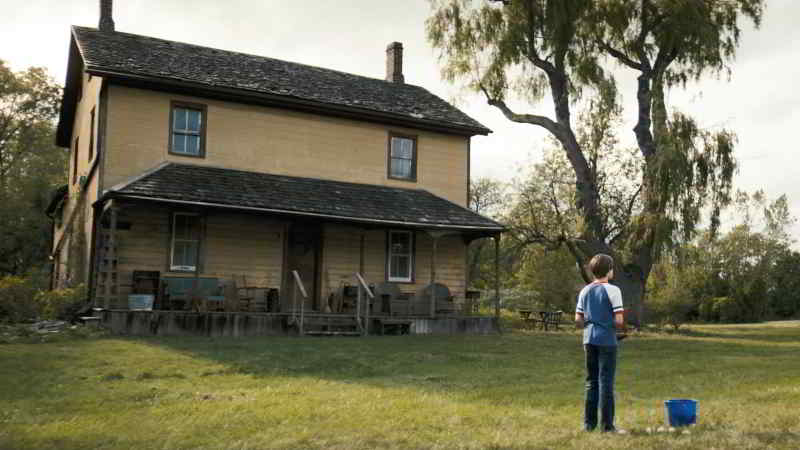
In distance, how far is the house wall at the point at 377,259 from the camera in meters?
22.4

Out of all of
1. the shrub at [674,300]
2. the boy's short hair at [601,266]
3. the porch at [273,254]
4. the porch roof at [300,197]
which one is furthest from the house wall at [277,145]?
the shrub at [674,300]

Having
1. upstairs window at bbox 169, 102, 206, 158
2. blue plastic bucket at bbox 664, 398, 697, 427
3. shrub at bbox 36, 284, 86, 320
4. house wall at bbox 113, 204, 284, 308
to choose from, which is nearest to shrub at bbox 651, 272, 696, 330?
house wall at bbox 113, 204, 284, 308

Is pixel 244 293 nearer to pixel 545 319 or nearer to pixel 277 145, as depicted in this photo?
pixel 277 145

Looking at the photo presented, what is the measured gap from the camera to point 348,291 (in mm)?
21266

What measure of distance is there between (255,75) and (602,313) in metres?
17.4

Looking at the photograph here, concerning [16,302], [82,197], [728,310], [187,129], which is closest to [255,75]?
[187,129]

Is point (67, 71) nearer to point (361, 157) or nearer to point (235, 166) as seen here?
point (235, 166)

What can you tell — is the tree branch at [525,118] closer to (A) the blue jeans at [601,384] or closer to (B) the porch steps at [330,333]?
(B) the porch steps at [330,333]

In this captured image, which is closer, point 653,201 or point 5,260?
point 653,201

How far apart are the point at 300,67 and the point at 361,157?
4012 millimetres

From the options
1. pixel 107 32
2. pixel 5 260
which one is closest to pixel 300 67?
pixel 107 32

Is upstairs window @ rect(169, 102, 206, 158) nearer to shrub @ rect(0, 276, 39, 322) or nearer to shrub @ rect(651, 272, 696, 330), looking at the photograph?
shrub @ rect(0, 276, 39, 322)

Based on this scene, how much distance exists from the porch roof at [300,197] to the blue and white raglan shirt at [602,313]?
41.5 feet

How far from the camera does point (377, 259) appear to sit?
907 inches
